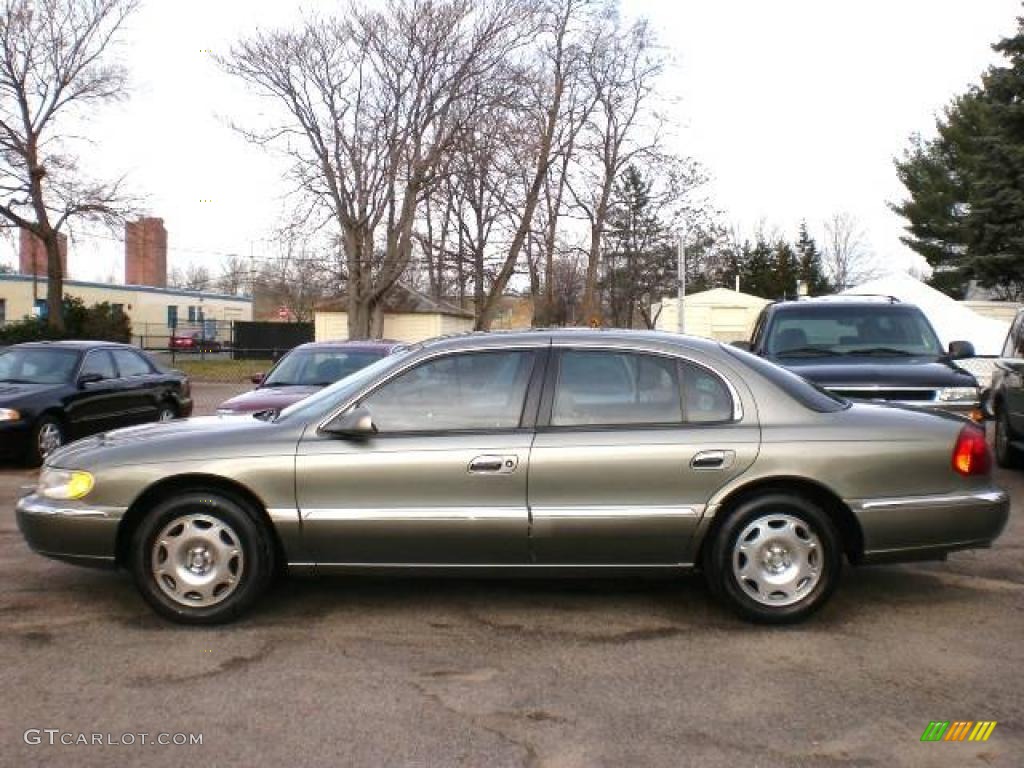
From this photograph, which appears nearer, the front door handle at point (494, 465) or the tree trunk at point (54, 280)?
the front door handle at point (494, 465)

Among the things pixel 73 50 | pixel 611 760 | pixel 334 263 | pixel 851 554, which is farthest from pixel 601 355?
pixel 334 263

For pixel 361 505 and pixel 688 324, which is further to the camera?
pixel 688 324

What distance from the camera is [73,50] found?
3019cm

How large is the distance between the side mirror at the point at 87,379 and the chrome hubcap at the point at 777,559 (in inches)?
350

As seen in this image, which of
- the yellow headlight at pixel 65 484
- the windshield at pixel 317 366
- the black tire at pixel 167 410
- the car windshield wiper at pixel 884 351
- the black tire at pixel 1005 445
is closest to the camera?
the yellow headlight at pixel 65 484

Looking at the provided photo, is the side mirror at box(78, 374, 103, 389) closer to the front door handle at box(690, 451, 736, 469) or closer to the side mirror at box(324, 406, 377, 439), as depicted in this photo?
the side mirror at box(324, 406, 377, 439)

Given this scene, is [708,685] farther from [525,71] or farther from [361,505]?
[525,71]

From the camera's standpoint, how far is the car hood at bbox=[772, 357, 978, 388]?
7.90 m

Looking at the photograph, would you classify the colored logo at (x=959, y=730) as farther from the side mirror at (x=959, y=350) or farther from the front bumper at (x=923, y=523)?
the side mirror at (x=959, y=350)

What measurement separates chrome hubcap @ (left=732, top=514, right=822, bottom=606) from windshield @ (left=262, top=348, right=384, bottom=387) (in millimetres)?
6128

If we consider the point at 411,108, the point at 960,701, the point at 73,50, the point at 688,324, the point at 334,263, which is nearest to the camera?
the point at 960,701

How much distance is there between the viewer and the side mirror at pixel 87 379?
11.1 m

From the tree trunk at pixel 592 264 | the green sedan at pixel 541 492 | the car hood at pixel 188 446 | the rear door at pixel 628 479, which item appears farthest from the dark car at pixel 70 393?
the tree trunk at pixel 592 264

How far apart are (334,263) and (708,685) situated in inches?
1537
